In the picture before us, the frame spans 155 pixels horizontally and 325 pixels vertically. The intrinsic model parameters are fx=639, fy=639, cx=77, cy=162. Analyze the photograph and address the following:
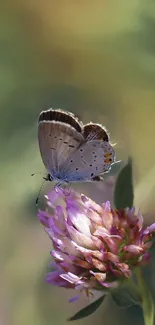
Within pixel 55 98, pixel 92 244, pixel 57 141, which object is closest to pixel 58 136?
pixel 57 141

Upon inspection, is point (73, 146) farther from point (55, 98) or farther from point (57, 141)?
point (55, 98)

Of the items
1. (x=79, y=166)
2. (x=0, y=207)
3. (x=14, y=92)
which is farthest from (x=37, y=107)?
(x=79, y=166)

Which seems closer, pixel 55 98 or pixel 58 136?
pixel 58 136

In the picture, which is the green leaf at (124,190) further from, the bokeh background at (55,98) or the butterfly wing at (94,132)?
the bokeh background at (55,98)

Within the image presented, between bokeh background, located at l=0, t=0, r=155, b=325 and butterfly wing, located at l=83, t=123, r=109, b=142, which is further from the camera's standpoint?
bokeh background, located at l=0, t=0, r=155, b=325

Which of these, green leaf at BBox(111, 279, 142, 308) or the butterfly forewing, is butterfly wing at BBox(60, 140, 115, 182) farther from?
green leaf at BBox(111, 279, 142, 308)

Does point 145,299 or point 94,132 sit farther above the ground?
point 94,132

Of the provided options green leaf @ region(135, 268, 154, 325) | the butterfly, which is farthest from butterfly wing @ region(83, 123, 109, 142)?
green leaf @ region(135, 268, 154, 325)
